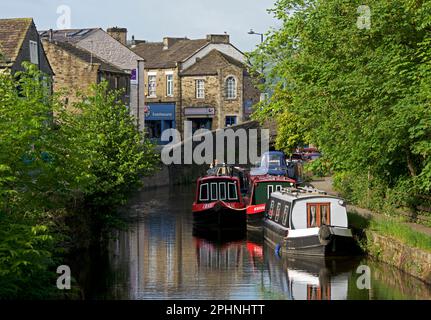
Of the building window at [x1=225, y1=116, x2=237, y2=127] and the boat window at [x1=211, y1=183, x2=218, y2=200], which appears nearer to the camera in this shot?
the boat window at [x1=211, y1=183, x2=218, y2=200]

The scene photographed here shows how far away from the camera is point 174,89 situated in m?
87.6

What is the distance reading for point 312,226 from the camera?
34688 mm

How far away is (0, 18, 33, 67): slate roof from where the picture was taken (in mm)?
47000

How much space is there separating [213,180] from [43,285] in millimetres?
24524

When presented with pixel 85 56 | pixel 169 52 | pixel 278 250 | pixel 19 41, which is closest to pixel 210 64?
pixel 169 52

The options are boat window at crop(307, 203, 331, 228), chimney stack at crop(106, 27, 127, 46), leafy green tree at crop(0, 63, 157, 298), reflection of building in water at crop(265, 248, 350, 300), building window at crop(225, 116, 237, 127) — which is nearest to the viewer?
leafy green tree at crop(0, 63, 157, 298)

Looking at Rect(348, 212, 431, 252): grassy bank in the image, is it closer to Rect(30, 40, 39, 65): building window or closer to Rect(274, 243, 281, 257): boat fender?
Rect(274, 243, 281, 257): boat fender

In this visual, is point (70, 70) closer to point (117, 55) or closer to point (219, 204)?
point (117, 55)

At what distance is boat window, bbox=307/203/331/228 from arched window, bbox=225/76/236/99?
52163 mm

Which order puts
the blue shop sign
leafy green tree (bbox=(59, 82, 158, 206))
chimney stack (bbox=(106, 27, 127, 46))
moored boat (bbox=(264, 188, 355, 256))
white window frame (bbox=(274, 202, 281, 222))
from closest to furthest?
1. moored boat (bbox=(264, 188, 355, 256))
2. leafy green tree (bbox=(59, 82, 158, 206))
3. white window frame (bbox=(274, 202, 281, 222))
4. chimney stack (bbox=(106, 27, 127, 46))
5. the blue shop sign

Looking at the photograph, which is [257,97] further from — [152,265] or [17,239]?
[17,239]

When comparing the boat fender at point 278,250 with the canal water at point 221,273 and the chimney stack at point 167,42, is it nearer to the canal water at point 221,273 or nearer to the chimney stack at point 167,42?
the canal water at point 221,273

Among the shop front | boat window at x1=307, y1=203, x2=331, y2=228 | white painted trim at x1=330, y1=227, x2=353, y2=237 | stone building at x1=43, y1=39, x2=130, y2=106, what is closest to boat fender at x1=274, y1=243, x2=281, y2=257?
boat window at x1=307, y1=203, x2=331, y2=228

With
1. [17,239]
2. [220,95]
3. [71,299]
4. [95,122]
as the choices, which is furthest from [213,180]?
[220,95]
